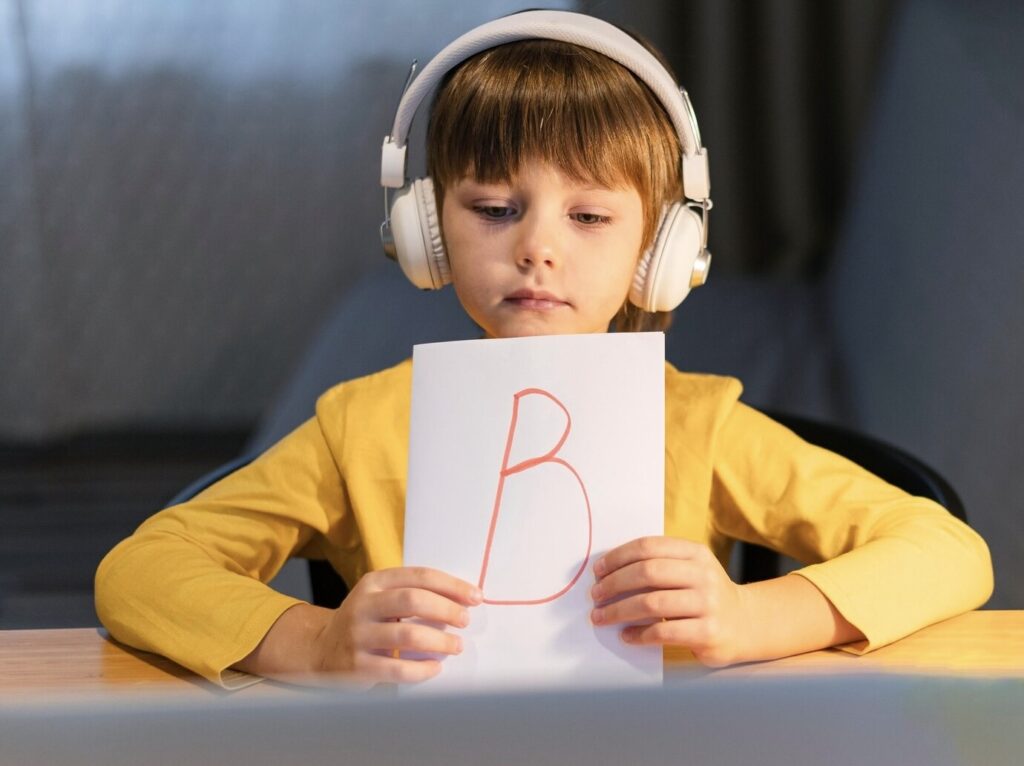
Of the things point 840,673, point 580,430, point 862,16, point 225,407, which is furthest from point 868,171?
point 840,673

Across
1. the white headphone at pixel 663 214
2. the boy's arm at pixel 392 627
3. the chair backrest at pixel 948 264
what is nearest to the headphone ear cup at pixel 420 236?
the white headphone at pixel 663 214

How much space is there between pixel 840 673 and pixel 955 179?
7.07 ft

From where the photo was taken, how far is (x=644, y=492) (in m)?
0.71

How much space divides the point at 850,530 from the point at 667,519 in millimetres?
147

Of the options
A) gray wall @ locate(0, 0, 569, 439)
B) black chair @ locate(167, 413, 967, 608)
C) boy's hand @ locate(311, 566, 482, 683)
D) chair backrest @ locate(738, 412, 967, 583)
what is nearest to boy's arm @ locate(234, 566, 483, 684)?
boy's hand @ locate(311, 566, 482, 683)

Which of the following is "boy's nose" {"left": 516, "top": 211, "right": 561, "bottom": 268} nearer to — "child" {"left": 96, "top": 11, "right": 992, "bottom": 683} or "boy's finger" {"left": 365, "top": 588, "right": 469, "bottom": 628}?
"child" {"left": 96, "top": 11, "right": 992, "bottom": 683}

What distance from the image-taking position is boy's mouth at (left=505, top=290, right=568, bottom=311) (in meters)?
0.92

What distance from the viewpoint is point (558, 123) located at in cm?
95

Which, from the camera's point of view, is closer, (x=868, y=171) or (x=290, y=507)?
(x=290, y=507)

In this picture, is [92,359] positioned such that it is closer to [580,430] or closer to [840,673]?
[580,430]

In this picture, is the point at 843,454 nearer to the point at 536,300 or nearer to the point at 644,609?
the point at 536,300

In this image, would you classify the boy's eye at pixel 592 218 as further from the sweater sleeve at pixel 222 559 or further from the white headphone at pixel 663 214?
the sweater sleeve at pixel 222 559

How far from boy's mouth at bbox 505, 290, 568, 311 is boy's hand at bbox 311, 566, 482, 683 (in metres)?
0.28

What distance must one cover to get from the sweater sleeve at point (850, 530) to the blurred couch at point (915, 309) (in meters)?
0.99
